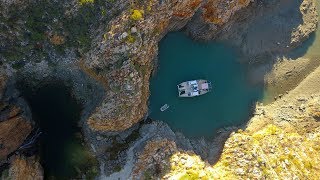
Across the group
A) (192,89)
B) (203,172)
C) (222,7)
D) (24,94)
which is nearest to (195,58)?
(192,89)

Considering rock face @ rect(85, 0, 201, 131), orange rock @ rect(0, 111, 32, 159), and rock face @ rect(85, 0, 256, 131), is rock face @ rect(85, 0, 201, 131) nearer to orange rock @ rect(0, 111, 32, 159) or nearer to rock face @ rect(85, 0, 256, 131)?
rock face @ rect(85, 0, 256, 131)

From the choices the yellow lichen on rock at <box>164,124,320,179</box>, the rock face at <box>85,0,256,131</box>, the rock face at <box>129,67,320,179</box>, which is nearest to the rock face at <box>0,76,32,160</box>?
the rock face at <box>85,0,256,131</box>

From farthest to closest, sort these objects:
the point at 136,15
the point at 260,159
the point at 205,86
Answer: the point at 205,86 → the point at 260,159 → the point at 136,15

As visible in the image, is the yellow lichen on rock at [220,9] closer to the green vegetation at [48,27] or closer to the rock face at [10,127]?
the green vegetation at [48,27]

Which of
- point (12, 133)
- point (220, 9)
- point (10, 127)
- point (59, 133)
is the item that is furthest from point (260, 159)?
point (10, 127)

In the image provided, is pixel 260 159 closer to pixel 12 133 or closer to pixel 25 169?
pixel 25 169

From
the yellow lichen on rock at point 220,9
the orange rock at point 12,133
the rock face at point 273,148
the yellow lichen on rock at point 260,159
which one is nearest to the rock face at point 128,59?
the yellow lichen on rock at point 220,9
